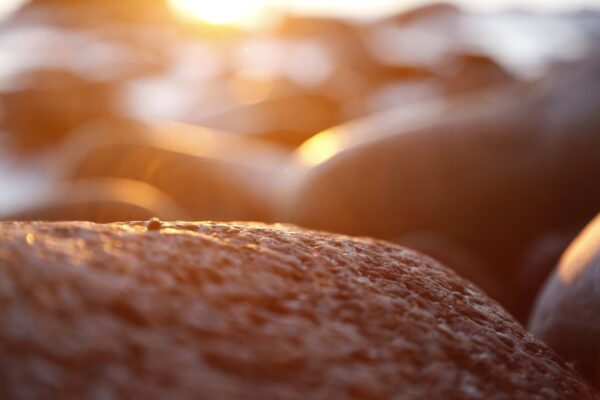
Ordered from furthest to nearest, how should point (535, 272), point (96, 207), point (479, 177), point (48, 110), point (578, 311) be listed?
1. point (48, 110)
2. point (479, 177)
3. point (96, 207)
4. point (535, 272)
5. point (578, 311)

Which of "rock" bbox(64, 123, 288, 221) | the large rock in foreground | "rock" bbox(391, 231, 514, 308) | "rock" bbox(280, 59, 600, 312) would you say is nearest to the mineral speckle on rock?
the large rock in foreground

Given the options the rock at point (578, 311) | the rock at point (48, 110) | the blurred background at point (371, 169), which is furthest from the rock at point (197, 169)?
the rock at point (48, 110)

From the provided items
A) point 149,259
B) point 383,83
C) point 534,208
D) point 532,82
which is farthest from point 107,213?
point 383,83

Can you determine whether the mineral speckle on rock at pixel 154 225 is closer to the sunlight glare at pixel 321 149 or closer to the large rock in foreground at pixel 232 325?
the large rock in foreground at pixel 232 325

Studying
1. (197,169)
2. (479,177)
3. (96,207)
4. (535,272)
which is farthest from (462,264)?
(197,169)

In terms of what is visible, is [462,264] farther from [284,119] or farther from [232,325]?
[284,119]

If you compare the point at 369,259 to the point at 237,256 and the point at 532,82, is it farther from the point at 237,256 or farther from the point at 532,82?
the point at 532,82
